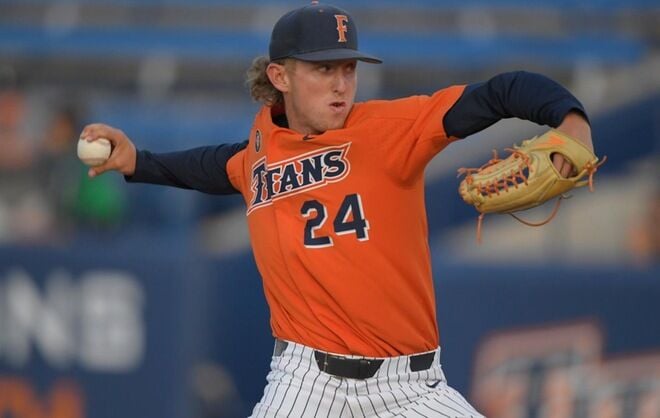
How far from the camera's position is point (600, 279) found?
22.2ft

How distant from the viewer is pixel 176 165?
15.4 feet

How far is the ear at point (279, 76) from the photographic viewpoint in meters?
4.34

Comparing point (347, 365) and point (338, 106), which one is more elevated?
point (338, 106)

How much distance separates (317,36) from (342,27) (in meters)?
0.09

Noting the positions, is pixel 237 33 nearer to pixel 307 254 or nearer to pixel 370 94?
pixel 370 94

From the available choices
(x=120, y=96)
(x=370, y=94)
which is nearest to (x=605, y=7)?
(x=370, y=94)

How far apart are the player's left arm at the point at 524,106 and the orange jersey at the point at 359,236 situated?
7.8 inches

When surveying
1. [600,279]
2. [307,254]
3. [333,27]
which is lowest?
[600,279]

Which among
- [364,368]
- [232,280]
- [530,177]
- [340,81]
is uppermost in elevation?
[340,81]

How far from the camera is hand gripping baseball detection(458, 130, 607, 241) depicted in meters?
3.55

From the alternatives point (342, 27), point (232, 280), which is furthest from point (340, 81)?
point (232, 280)

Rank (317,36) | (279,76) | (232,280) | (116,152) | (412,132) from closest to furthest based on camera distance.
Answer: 1. (412,132)
2. (317,36)
3. (279,76)
4. (116,152)
5. (232,280)

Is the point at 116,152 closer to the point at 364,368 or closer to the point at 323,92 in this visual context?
the point at 323,92

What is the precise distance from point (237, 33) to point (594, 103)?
433cm
